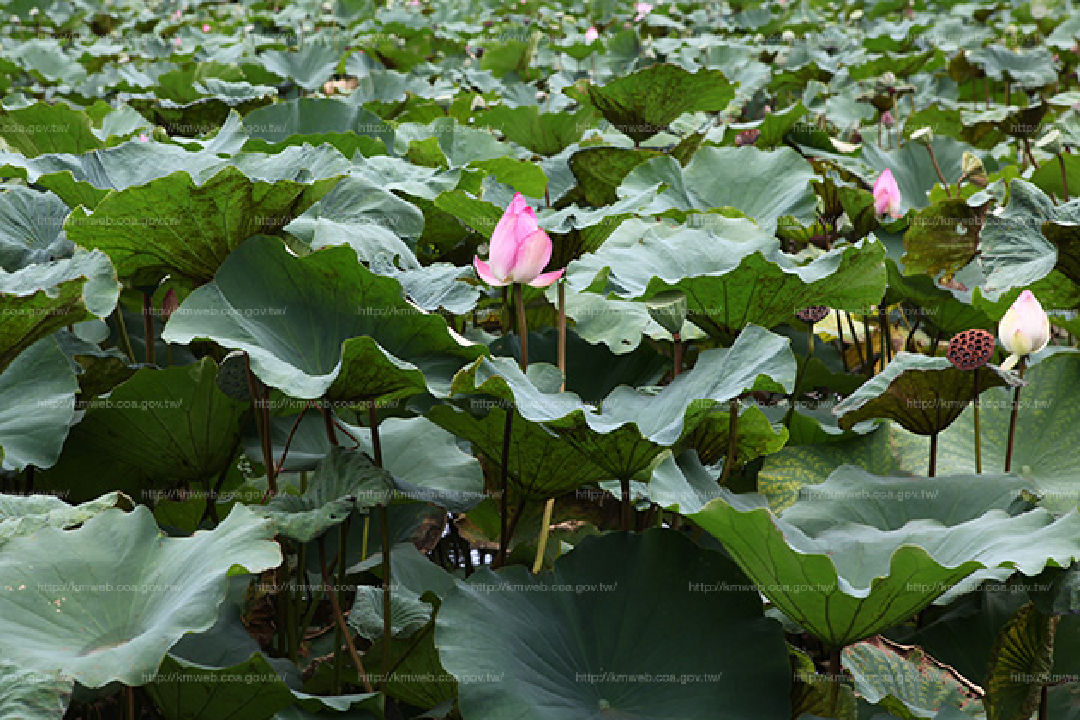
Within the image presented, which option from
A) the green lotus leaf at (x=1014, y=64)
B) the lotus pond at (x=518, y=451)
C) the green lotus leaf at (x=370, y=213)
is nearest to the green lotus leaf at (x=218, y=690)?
the lotus pond at (x=518, y=451)

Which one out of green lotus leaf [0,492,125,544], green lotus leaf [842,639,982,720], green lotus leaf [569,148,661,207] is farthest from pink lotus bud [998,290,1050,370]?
green lotus leaf [0,492,125,544]

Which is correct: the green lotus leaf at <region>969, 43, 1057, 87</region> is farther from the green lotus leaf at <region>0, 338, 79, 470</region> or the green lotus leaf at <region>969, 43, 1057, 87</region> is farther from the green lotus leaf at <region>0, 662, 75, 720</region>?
the green lotus leaf at <region>0, 662, 75, 720</region>

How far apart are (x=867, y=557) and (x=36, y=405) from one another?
0.93 m

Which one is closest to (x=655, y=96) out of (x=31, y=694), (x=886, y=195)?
(x=886, y=195)

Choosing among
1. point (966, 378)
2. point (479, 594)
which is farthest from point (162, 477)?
point (966, 378)

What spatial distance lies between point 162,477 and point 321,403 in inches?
13.8

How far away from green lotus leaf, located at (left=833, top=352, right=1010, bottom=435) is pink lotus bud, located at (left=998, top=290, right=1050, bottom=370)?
0.04 metres

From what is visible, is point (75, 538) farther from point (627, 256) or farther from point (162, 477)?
point (627, 256)

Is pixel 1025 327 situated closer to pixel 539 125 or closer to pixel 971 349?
pixel 971 349

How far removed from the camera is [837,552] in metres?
1.00

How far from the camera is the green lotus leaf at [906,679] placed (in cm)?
Answer: 100

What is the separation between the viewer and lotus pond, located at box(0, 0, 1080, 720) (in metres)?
0.93

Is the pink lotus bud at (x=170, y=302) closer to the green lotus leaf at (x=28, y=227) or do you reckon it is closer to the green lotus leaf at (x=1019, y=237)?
the green lotus leaf at (x=28, y=227)

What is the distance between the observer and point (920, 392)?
1.17 meters
